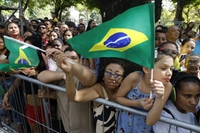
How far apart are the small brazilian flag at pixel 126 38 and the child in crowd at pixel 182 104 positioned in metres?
0.59

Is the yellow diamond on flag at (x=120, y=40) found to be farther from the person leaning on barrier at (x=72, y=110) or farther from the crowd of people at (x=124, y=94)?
the person leaning on barrier at (x=72, y=110)

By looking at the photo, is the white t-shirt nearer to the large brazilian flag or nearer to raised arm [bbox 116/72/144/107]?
raised arm [bbox 116/72/144/107]

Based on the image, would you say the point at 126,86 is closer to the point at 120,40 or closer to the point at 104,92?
the point at 104,92

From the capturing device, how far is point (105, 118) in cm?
214

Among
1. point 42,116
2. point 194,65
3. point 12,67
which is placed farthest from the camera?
point 194,65

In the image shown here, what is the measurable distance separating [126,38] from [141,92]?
58cm

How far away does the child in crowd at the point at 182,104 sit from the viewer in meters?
1.82

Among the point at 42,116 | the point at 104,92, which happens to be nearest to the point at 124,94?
the point at 104,92

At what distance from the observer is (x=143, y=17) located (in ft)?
5.13

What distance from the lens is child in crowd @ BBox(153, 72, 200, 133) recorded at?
5.98 feet

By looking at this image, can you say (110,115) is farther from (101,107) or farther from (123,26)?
(123,26)

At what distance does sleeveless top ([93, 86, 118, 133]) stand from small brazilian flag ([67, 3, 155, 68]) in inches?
20.1

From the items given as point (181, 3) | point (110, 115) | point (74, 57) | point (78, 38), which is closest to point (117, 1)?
point (74, 57)

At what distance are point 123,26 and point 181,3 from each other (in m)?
16.7
